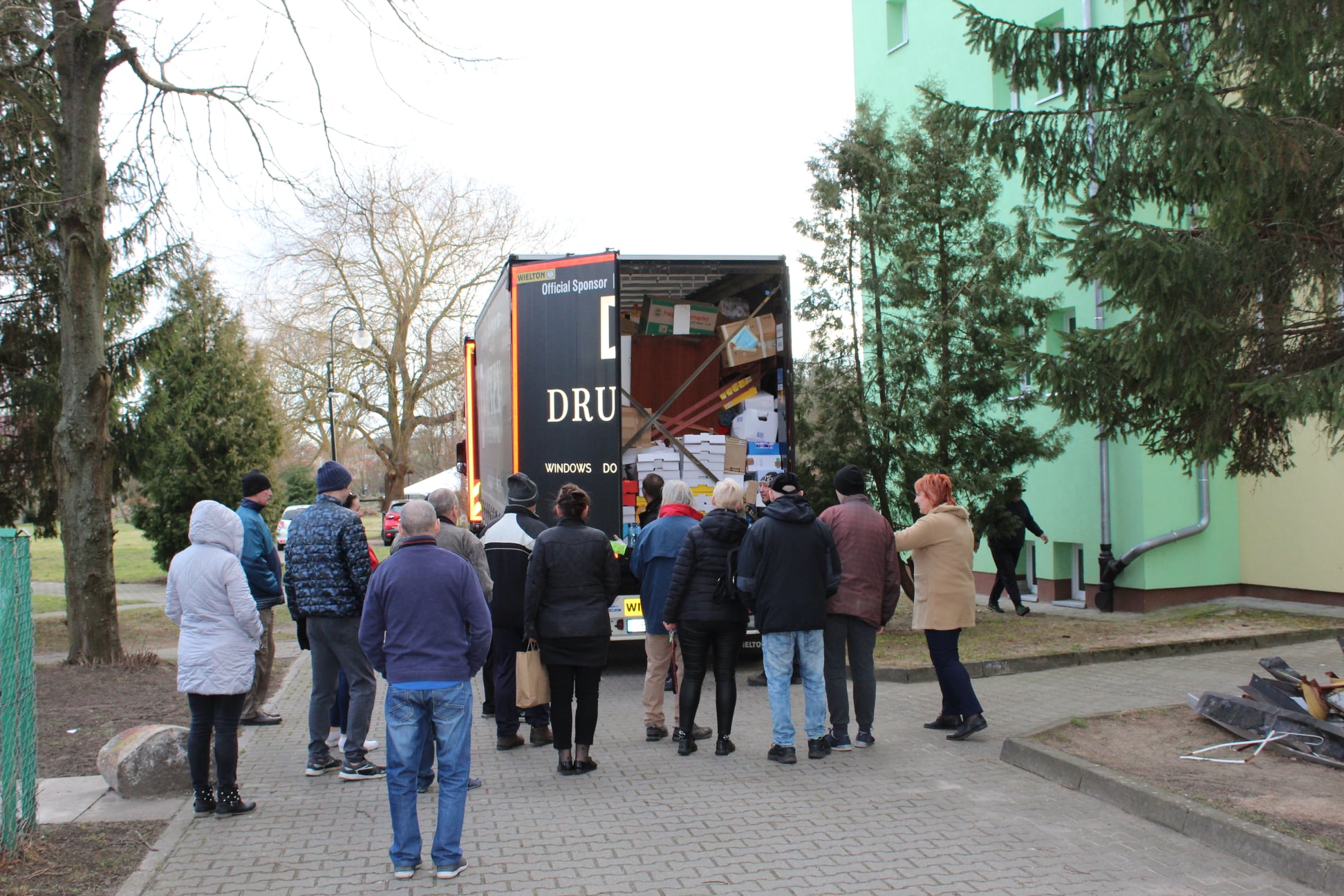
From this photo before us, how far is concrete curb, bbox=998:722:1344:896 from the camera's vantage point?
448 centimetres

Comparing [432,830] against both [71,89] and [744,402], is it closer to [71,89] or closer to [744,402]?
[744,402]

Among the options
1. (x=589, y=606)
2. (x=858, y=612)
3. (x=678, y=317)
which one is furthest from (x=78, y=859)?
(x=678, y=317)

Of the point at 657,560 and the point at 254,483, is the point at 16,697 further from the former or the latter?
the point at 657,560

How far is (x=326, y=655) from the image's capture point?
6.69m

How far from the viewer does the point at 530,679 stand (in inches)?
270

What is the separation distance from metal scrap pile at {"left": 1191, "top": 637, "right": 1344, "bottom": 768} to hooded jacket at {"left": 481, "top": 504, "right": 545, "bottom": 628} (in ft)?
14.9

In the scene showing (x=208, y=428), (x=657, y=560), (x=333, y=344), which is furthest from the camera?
(x=333, y=344)

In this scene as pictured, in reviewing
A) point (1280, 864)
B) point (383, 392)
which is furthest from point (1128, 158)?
point (383, 392)

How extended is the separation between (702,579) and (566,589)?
A: 95 centimetres

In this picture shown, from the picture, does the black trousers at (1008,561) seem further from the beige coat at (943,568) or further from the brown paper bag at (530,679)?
the brown paper bag at (530,679)

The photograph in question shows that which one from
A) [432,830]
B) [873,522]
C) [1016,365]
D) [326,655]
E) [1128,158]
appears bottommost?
[432,830]

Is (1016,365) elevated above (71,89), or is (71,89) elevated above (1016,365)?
(71,89)

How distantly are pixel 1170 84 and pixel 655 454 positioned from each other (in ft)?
20.4

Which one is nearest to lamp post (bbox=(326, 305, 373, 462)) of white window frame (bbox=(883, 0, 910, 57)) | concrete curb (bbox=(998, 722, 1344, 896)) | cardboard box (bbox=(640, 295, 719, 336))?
white window frame (bbox=(883, 0, 910, 57))
